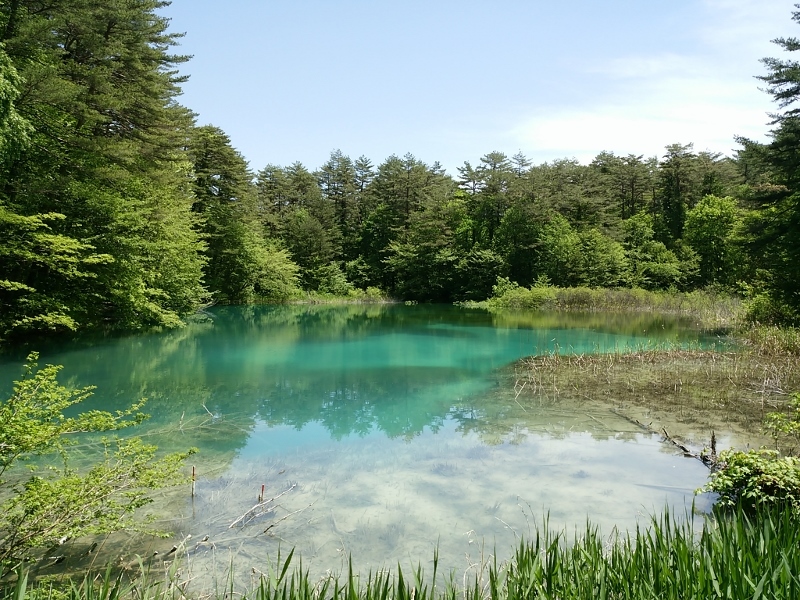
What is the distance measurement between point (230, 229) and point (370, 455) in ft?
101

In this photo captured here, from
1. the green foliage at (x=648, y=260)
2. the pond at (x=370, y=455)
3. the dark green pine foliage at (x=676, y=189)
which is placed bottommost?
the pond at (x=370, y=455)

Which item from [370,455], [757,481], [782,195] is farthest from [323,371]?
[782,195]

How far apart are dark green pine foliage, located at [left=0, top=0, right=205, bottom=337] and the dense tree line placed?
63 millimetres

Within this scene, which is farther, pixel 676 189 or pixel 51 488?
pixel 676 189

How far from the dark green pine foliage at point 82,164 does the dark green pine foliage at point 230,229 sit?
1336 cm

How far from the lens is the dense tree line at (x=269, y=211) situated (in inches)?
571

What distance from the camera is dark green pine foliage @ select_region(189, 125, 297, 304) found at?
112ft

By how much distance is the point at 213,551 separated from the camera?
455 centimetres

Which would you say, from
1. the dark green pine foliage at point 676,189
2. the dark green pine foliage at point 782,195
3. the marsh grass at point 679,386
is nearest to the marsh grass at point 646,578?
the marsh grass at point 679,386

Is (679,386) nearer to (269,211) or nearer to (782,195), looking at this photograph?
(782,195)

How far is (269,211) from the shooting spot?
166 feet

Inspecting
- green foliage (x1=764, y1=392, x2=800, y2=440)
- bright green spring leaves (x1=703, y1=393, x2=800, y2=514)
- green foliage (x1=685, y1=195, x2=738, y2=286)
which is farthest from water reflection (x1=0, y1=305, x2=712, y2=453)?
green foliage (x1=685, y1=195, x2=738, y2=286)

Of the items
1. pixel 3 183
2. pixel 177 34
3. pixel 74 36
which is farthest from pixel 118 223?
pixel 177 34

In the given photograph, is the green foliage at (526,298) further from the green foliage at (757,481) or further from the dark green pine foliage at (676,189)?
the green foliage at (757,481)
